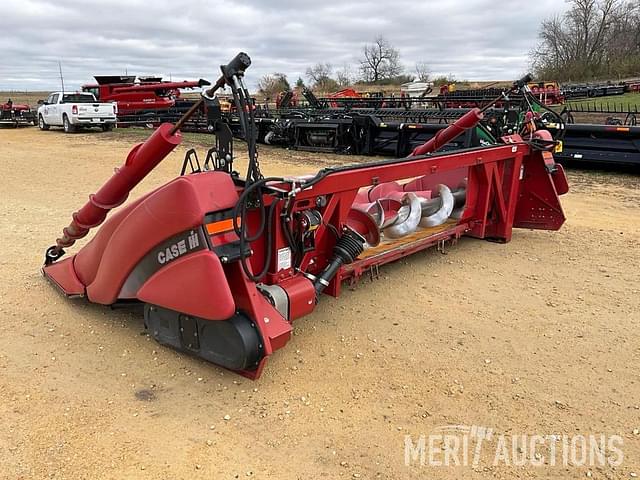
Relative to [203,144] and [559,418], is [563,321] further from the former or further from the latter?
[203,144]

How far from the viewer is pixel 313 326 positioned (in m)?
3.51

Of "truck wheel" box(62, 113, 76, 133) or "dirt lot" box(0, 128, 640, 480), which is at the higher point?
"truck wheel" box(62, 113, 76, 133)

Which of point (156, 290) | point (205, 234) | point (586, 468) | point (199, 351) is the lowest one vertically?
point (586, 468)

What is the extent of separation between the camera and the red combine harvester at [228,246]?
2680mm

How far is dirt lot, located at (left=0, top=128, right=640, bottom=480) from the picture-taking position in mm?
2326

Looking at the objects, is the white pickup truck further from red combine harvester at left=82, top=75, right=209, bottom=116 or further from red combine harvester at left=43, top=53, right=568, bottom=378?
red combine harvester at left=43, top=53, right=568, bottom=378

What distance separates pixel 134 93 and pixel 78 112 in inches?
123

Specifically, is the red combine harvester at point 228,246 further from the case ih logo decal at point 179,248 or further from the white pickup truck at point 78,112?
the white pickup truck at point 78,112

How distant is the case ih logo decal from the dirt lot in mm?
619

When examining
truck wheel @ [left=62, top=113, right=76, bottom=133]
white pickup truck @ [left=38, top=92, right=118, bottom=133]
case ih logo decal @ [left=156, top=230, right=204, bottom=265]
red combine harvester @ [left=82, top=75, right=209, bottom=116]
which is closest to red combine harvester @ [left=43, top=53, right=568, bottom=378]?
case ih logo decal @ [left=156, top=230, right=204, bottom=265]

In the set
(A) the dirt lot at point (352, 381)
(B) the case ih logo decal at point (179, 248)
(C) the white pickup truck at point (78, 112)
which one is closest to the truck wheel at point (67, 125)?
(C) the white pickup truck at point (78, 112)

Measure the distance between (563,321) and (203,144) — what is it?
1244 centimetres

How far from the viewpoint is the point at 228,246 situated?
2.74 meters

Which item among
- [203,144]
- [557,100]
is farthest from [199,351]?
[557,100]
